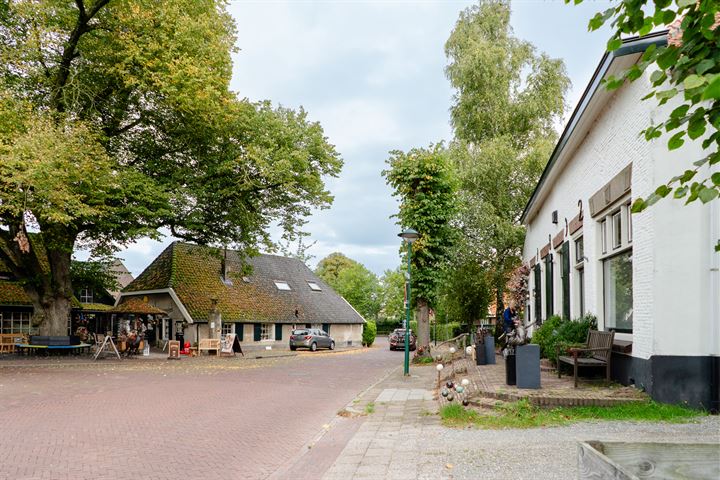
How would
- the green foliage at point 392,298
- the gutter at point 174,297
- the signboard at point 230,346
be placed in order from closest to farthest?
the signboard at point 230,346 < the gutter at point 174,297 < the green foliage at point 392,298

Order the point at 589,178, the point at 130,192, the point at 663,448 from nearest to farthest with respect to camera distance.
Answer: the point at 663,448
the point at 589,178
the point at 130,192

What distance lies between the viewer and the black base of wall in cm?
791

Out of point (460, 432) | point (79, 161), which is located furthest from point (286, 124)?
point (460, 432)

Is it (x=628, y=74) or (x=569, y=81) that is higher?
(x=569, y=81)

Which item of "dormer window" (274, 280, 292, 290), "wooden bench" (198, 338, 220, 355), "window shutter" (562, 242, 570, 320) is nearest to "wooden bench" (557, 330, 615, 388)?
"window shutter" (562, 242, 570, 320)

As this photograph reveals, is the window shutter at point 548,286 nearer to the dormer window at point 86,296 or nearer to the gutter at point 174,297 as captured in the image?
the gutter at point 174,297

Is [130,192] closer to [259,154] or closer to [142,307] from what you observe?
[259,154]

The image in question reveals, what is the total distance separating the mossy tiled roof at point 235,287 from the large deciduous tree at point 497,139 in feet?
36.7

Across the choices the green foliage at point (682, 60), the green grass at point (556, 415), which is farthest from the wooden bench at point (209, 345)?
the green foliage at point (682, 60)

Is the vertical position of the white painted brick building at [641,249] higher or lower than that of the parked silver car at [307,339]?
higher

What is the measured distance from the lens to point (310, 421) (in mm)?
9688

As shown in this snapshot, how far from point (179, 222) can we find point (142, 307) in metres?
6.23

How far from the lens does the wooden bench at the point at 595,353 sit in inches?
378

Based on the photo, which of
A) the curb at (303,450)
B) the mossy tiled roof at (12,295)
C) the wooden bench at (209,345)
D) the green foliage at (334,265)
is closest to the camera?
the curb at (303,450)
